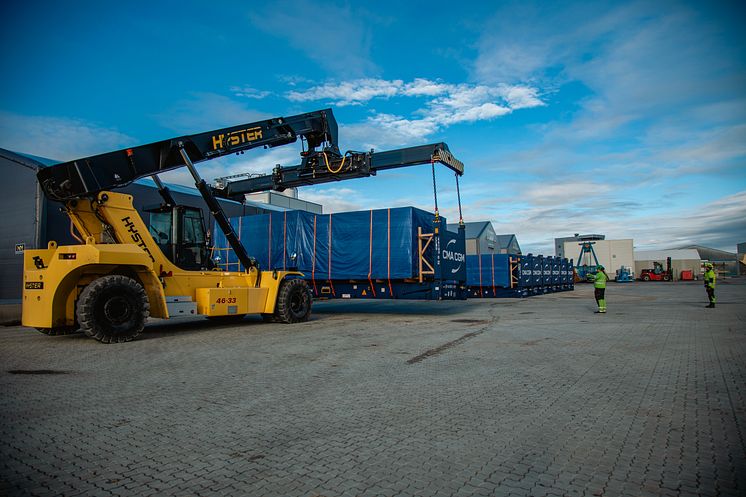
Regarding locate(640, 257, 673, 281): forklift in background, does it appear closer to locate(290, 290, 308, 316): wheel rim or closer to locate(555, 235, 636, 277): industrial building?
locate(555, 235, 636, 277): industrial building

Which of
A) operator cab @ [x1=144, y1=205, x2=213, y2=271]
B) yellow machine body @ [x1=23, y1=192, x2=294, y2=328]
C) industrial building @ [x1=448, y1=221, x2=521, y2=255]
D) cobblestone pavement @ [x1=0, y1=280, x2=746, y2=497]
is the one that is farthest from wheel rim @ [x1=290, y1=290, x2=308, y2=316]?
industrial building @ [x1=448, y1=221, x2=521, y2=255]

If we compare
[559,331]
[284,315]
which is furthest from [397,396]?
[284,315]

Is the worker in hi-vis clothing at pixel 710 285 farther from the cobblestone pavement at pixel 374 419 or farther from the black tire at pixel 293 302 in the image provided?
the black tire at pixel 293 302

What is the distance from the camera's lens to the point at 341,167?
1301 centimetres

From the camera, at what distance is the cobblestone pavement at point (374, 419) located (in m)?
3.31

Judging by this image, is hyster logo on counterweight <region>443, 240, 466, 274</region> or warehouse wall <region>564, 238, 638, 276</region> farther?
warehouse wall <region>564, 238, 638, 276</region>

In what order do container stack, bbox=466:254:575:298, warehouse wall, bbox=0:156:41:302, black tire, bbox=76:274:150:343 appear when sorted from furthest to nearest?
container stack, bbox=466:254:575:298 → warehouse wall, bbox=0:156:41:302 → black tire, bbox=76:274:150:343

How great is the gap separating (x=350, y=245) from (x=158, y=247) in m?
5.70

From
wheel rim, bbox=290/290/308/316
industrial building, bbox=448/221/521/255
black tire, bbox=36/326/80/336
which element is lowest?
black tire, bbox=36/326/80/336

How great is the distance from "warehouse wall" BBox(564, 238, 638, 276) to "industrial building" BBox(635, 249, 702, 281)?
8.45 meters

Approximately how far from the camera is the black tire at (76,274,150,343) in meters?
9.14

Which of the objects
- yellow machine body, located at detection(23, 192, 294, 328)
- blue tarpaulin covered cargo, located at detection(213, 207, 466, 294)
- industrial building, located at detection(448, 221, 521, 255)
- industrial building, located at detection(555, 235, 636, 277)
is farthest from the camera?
industrial building, located at detection(555, 235, 636, 277)

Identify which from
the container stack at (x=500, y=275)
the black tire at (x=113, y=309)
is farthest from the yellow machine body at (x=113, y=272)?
the container stack at (x=500, y=275)

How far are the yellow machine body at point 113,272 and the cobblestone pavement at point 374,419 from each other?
1.00 metres
